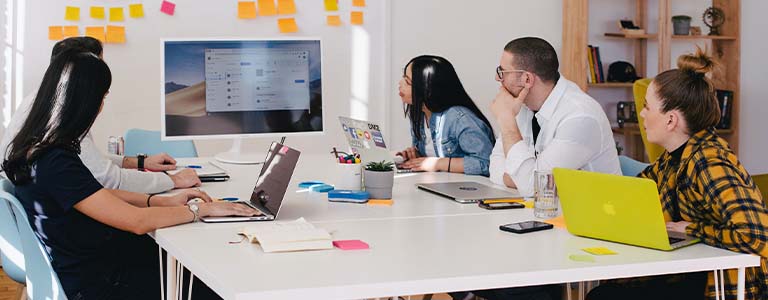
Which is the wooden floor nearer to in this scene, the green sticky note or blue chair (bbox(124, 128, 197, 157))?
blue chair (bbox(124, 128, 197, 157))

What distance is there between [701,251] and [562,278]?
0.39m

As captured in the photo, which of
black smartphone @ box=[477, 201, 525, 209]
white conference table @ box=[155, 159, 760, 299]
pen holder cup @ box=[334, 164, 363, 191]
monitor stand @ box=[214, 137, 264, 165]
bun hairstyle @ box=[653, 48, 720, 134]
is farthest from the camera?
monitor stand @ box=[214, 137, 264, 165]

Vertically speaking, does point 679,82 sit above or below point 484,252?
above

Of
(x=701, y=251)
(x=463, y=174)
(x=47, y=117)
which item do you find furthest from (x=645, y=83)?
(x=47, y=117)

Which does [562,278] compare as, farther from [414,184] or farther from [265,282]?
[414,184]

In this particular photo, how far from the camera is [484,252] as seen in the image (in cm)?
204

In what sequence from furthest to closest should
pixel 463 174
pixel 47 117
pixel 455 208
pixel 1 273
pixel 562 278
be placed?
1. pixel 1 273
2. pixel 463 174
3. pixel 455 208
4. pixel 47 117
5. pixel 562 278

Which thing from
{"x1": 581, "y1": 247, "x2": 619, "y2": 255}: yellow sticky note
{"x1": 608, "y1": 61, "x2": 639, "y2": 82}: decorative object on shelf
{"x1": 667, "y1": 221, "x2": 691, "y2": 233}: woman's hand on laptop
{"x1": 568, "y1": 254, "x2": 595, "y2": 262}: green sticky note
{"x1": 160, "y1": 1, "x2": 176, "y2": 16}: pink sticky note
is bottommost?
{"x1": 568, "y1": 254, "x2": 595, "y2": 262}: green sticky note

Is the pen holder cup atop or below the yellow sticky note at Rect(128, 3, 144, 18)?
below

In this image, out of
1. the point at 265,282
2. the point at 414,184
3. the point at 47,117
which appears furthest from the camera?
the point at 414,184

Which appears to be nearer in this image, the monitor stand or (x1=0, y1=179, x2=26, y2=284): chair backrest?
(x1=0, y1=179, x2=26, y2=284): chair backrest

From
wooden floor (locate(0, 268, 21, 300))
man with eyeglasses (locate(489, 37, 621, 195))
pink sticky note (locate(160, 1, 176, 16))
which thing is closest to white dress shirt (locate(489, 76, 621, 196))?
man with eyeglasses (locate(489, 37, 621, 195))

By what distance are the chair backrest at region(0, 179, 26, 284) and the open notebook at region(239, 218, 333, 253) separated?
2.26 ft

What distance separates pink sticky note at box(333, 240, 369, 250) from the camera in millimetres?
2051
